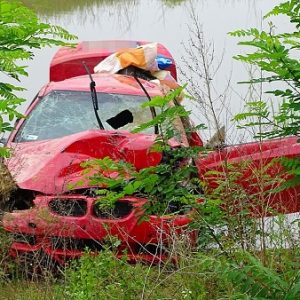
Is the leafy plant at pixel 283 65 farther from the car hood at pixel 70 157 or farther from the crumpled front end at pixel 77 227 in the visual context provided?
the car hood at pixel 70 157

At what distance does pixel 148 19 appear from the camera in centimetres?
1809

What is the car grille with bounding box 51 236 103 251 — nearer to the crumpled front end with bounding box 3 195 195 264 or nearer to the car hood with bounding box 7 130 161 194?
the crumpled front end with bounding box 3 195 195 264

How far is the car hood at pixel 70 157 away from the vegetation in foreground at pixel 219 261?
34.5 inches

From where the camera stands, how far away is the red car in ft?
19.3

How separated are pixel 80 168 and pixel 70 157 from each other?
0.18m

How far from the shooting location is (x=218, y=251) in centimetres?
516

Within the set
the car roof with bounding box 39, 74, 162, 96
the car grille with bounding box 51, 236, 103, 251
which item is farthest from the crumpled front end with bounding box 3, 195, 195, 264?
the car roof with bounding box 39, 74, 162, 96

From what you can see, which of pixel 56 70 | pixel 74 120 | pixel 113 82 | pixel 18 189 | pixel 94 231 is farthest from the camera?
pixel 56 70

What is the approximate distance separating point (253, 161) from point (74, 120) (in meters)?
2.48

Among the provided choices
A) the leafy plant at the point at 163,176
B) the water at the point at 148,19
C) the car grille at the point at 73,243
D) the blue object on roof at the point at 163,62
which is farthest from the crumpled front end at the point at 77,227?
the water at the point at 148,19

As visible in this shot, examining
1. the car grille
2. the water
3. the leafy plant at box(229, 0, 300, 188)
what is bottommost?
the water

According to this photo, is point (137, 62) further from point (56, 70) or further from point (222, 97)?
point (222, 97)

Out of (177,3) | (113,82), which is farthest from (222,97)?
(177,3)

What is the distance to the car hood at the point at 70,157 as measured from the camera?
6.60 meters
